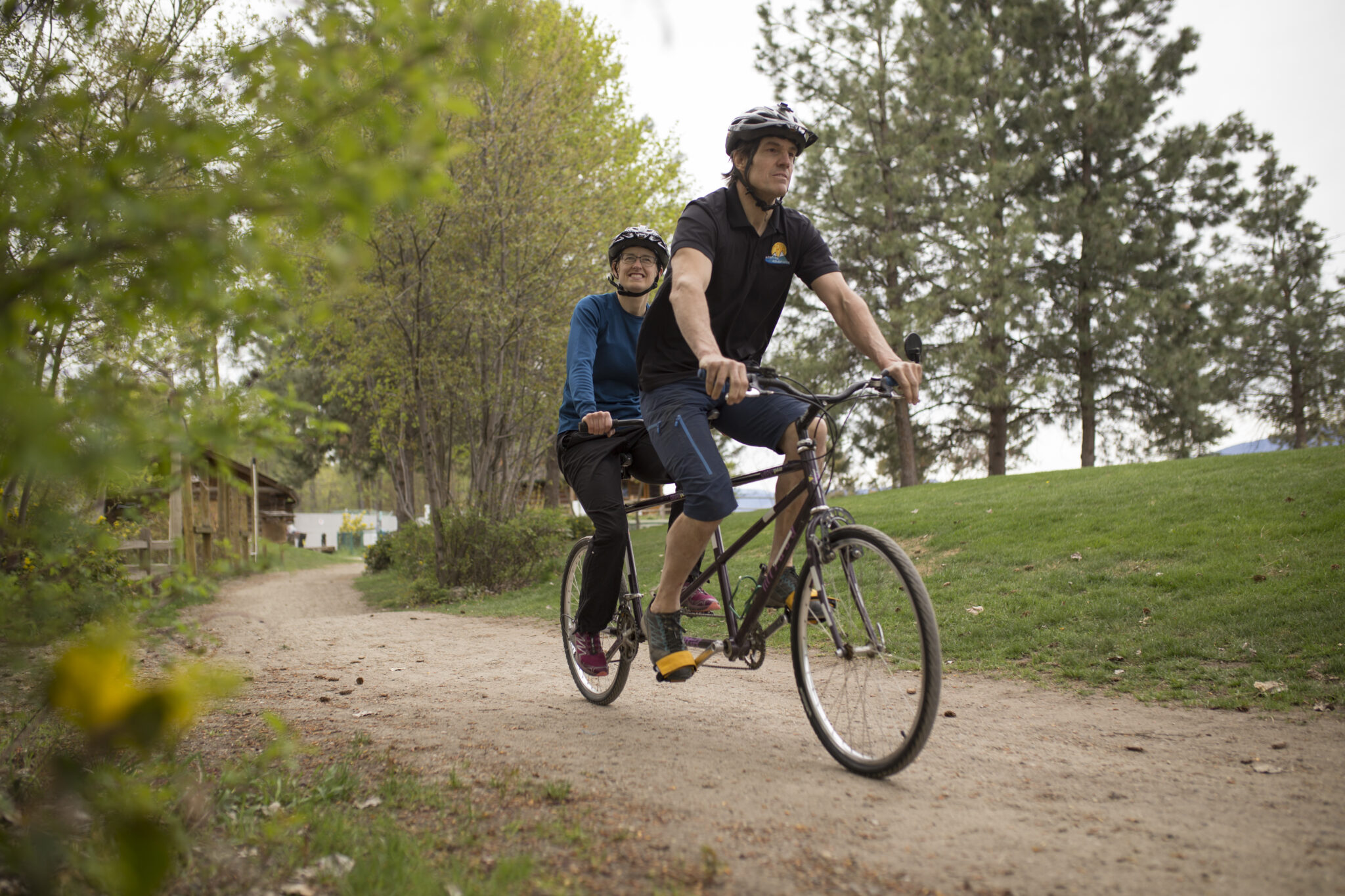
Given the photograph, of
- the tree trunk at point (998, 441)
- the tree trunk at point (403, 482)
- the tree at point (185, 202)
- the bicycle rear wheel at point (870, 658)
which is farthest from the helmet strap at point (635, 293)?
the tree trunk at point (998, 441)

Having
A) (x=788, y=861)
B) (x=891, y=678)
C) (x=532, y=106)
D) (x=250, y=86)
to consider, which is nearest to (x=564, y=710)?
(x=891, y=678)

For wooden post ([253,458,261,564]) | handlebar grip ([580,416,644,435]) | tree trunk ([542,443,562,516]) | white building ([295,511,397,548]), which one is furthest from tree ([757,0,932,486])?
white building ([295,511,397,548])

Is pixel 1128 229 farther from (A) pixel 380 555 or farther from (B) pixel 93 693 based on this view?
(B) pixel 93 693

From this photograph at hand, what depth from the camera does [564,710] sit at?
165 inches

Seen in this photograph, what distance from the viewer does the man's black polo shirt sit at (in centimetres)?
358

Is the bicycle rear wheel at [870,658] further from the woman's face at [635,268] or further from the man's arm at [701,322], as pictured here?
the woman's face at [635,268]

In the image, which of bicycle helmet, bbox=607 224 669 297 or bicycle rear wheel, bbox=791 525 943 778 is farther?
bicycle helmet, bbox=607 224 669 297

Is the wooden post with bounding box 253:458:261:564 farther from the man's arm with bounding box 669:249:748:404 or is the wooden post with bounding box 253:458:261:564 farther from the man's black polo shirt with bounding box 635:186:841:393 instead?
the man's black polo shirt with bounding box 635:186:841:393

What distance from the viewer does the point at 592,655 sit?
166 inches

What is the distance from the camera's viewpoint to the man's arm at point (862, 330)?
309cm

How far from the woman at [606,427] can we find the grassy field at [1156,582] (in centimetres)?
63

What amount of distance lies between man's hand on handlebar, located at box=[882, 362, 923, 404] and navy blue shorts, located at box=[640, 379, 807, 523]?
0.43m

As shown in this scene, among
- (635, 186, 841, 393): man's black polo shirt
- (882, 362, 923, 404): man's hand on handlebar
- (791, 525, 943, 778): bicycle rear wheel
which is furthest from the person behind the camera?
(635, 186, 841, 393): man's black polo shirt

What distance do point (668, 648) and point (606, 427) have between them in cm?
100
